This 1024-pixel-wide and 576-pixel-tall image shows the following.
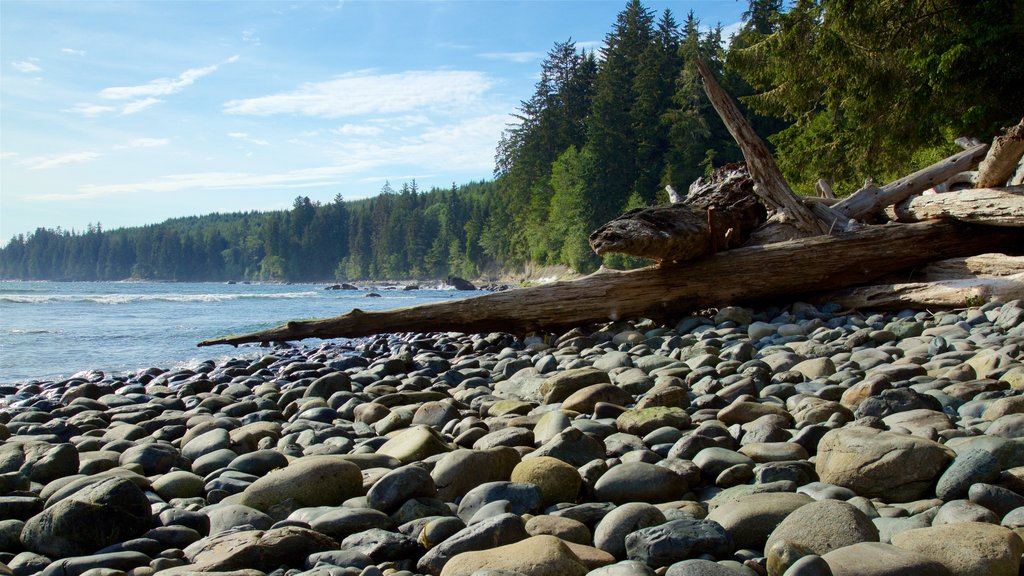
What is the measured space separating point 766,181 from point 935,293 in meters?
2.32

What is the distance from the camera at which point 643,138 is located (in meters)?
45.1

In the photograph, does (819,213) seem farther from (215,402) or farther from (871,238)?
(215,402)

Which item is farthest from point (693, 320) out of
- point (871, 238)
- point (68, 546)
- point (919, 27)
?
point (919, 27)

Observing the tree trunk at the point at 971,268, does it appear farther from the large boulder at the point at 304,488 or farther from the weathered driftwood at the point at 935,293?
the large boulder at the point at 304,488

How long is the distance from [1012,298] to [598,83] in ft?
140

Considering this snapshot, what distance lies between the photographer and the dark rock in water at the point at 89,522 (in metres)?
2.94

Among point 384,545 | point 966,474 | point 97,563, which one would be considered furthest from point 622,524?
point 97,563

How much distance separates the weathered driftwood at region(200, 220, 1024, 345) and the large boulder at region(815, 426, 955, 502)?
497cm

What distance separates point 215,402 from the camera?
238 inches

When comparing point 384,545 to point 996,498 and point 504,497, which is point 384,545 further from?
point 996,498

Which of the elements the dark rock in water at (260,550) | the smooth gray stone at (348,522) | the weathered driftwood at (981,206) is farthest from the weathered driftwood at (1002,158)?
the dark rock in water at (260,550)

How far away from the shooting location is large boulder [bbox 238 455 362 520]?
3.29m

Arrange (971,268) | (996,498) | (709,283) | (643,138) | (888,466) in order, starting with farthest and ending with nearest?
(643,138) < (709,283) < (971,268) < (888,466) < (996,498)

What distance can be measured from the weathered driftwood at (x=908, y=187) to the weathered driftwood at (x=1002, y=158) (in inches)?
23.9
